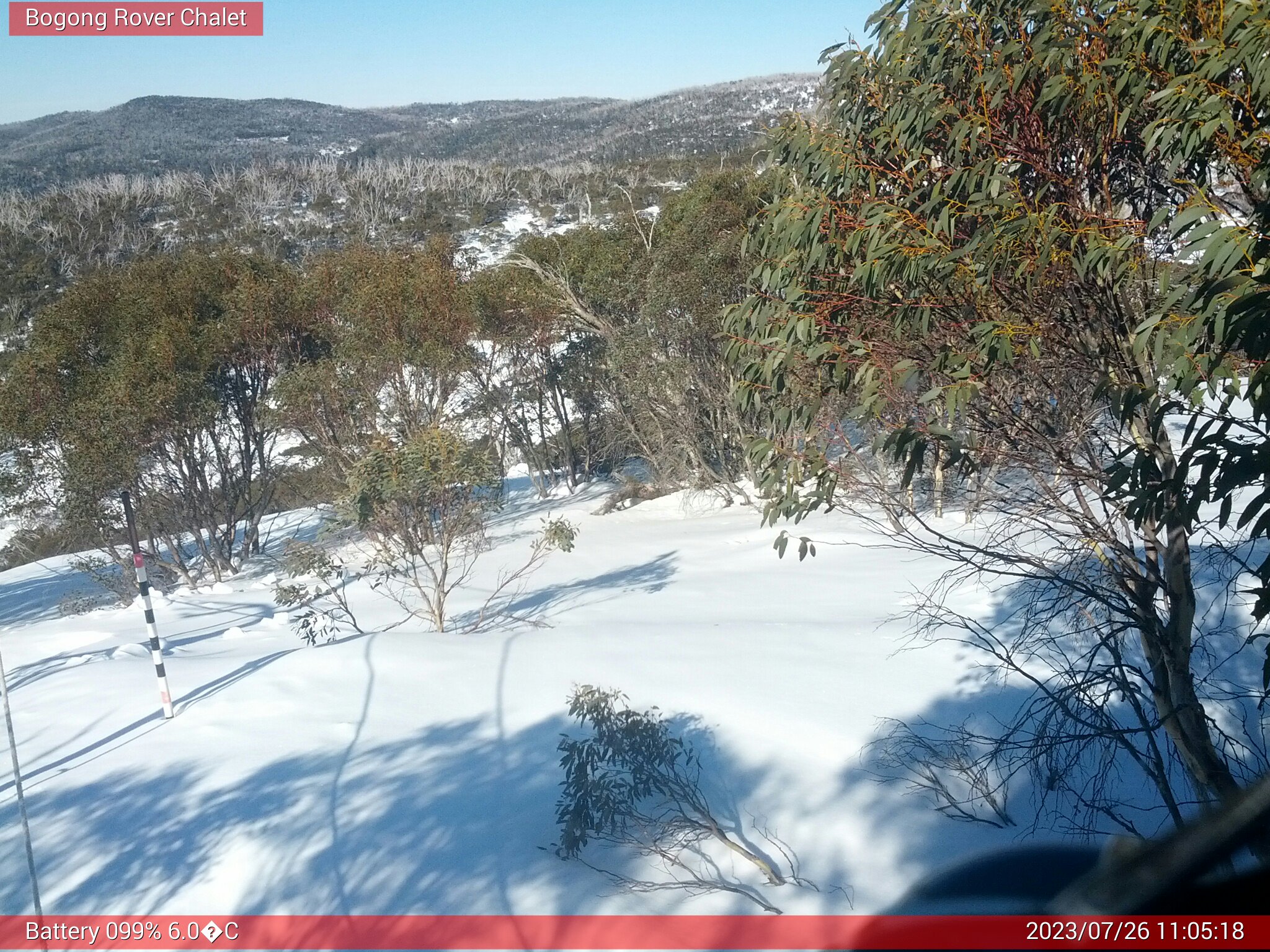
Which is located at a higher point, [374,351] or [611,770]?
[374,351]

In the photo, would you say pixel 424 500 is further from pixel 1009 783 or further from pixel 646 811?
pixel 1009 783

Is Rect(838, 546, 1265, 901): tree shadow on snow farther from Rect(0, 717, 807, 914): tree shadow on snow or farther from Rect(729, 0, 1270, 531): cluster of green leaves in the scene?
Rect(729, 0, 1270, 531): cluster of green leaves

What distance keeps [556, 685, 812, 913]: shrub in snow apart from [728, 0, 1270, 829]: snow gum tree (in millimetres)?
1279

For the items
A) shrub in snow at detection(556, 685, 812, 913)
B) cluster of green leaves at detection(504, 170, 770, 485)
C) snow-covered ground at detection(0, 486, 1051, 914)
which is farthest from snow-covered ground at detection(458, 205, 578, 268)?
shrub in snow at detection(556, 685, 812, 913)

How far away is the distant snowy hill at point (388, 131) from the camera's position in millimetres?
48844

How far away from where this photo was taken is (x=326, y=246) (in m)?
39.0

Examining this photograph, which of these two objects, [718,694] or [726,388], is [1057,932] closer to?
[718,694]

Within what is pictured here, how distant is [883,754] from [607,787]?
60.7 inches

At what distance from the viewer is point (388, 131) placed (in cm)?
7456

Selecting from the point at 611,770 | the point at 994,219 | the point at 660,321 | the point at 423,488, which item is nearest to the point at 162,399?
the point at 660,321

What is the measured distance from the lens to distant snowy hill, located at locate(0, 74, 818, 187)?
1923 inches

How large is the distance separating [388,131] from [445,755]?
7686cm

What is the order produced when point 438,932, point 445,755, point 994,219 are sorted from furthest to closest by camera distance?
1. point 445,755
2. point 994,219
3. point 438,932

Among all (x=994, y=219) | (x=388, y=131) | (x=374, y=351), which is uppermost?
(x=388, y=131)
